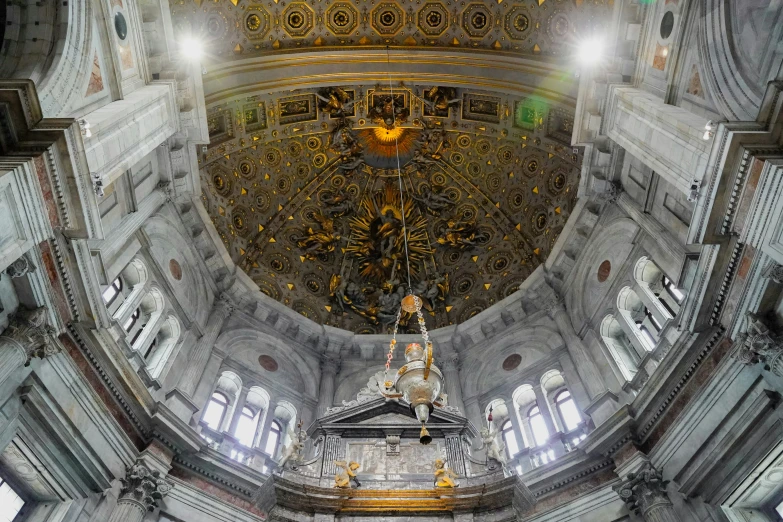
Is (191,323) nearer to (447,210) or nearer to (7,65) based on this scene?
(7,65)

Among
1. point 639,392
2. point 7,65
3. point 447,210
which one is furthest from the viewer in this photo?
point 447,210

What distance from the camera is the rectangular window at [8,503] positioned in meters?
9.83

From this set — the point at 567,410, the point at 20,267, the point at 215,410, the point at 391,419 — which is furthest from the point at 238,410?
the point at 567,410

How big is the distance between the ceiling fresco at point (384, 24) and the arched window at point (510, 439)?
11.6m

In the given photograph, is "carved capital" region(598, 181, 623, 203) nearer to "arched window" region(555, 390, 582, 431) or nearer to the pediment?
"arched window" region(555, 390, 582, 431)

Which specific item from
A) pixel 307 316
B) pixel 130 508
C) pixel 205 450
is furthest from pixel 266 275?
pixel 130 508

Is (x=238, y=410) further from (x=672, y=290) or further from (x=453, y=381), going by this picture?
(x=672, y=290)

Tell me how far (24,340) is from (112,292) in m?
4.40

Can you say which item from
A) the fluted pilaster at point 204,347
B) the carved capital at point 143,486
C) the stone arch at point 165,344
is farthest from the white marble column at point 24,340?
the fluted pilaster at point 204,347

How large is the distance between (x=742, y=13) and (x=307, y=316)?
16.5 m

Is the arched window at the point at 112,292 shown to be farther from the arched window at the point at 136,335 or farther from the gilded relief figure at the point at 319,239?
the gilded relief figure at the point at 319,239

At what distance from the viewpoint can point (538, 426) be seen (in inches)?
637

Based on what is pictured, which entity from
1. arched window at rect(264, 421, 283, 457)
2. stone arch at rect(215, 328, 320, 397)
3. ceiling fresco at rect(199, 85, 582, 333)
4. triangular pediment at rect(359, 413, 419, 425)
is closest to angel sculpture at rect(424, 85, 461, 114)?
ceiling fresco at rect(199, 85, 582, 333)

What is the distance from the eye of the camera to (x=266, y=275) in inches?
862
